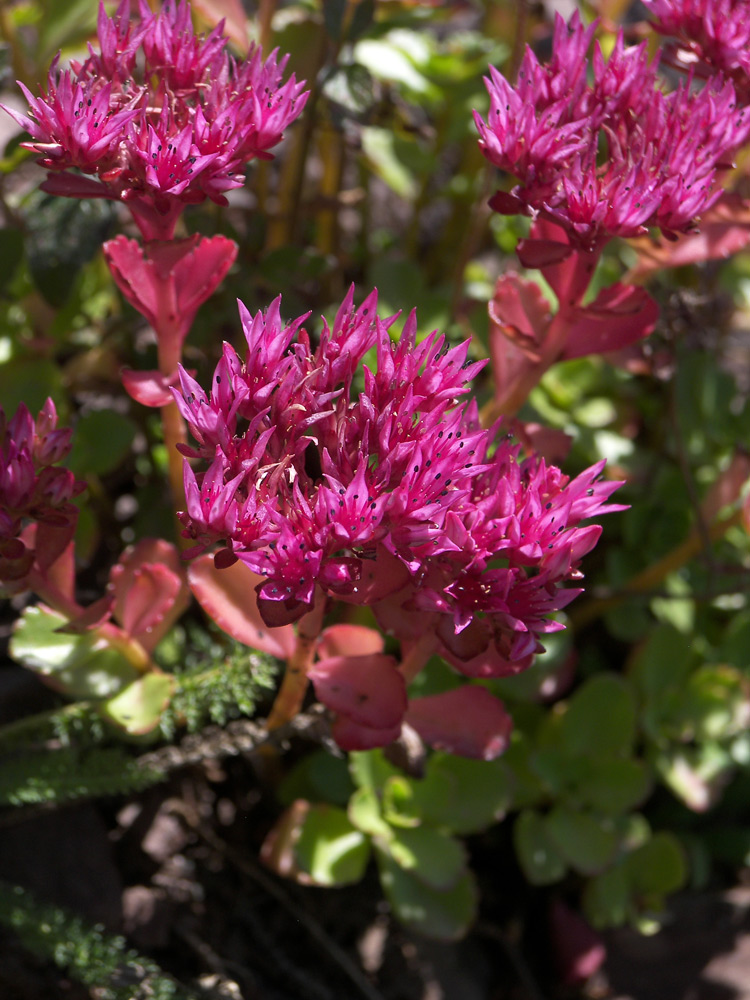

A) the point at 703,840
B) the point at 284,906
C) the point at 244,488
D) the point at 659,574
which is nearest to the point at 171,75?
the point at 244,488

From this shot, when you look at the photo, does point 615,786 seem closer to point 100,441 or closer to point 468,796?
point 468,796

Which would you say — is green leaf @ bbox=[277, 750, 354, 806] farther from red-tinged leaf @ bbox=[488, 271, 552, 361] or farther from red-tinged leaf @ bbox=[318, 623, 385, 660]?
red-tinged leaf @ bbox=[488, 271, 552, 361]

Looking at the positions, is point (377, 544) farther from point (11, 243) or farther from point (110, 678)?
point (11, 243)

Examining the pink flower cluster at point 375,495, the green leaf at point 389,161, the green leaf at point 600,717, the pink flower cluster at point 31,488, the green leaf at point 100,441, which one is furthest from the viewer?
the green leaf at point 389,161

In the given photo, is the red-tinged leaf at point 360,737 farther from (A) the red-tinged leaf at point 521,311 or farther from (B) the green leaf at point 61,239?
(B) the green leaf at point 61,239

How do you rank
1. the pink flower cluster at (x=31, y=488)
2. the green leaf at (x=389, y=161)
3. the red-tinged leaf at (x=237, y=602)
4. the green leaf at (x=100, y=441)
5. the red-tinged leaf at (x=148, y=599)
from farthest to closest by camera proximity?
the green leaf at (x=389, y=161)
the green leaf at (x=100, y=441)
the red-tinged leaf at (x=148, y=599)
the red-tinged leaf at (x=237, y=602)
the pink flower cluster at (x=31, y=488)

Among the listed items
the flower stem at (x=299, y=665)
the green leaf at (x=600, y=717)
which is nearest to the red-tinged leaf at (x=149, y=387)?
the flower stem at (x=299, y=665)

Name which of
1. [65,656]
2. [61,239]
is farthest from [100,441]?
[65,656]
